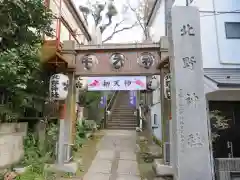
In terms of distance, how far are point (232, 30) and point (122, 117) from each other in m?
14.4

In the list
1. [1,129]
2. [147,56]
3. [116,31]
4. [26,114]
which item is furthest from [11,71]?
[116,31]

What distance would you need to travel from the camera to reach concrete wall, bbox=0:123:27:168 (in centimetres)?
701

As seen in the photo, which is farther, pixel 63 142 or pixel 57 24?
pixel 57 24

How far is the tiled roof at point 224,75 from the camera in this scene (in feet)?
27.6

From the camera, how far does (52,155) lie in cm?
933

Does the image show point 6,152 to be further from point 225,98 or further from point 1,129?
point 225,98

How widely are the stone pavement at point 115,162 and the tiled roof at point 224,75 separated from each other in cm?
491

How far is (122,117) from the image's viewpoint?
22.5 meters

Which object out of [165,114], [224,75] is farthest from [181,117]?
[224,75]

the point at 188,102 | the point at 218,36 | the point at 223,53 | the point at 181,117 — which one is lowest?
the point at 181,117

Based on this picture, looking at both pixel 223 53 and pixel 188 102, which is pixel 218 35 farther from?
pixel 188 102

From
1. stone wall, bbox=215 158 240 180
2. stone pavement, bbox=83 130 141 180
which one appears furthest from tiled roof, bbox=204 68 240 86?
stone pavement, bbox=83 130 141 180

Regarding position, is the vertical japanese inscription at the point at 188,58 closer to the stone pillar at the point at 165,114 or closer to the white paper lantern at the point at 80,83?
the stone pillar at the point at 165,114

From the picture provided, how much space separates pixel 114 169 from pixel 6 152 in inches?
165
